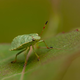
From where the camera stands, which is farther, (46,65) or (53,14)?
(53,14)

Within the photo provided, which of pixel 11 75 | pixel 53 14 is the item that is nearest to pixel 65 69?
pixel 11 75

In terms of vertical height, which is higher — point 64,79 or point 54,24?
point 54,24

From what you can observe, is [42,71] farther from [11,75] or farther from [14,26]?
[14,26]


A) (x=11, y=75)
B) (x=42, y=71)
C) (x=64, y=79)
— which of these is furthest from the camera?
(x=11, y=75)

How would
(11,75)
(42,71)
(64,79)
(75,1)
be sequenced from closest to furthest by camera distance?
1. (64,79)
2. (42,71)
3. (11,75)
4. (75,1)

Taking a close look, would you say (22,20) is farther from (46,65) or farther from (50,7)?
(46,65)

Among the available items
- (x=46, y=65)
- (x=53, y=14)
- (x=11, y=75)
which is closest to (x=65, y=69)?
(x=46, y=65)

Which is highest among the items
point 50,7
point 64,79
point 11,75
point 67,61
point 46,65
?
point 50,7
